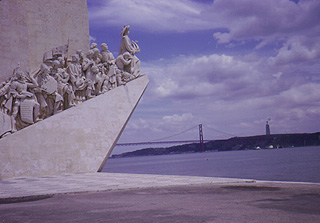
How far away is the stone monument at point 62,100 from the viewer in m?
7.20

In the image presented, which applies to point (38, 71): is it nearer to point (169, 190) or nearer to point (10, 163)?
point (10, 163)

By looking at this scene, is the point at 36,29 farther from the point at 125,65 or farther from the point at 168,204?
the point at 168,204

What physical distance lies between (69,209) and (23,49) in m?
5.74

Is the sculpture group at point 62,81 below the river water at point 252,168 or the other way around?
the other way around

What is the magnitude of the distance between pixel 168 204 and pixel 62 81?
562 centimetres

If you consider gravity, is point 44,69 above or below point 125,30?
below

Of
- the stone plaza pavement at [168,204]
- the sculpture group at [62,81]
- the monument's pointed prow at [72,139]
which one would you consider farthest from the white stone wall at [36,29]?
the stone plaza pavement at [168,204]

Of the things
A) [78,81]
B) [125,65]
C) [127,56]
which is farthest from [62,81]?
[127,56]

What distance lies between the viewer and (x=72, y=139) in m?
7.79

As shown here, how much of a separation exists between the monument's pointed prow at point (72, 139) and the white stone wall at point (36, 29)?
1.42 meters

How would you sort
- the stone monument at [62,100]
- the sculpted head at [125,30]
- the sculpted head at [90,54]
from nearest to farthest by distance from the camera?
1. the stone monument at [62,100]
2. the sculpted head at [90,54]
3. the sculpted head at [125,30]

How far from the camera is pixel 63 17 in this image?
9383mm

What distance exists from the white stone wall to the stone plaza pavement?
421 centimetres

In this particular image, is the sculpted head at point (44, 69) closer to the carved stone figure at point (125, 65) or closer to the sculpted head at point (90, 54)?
the sculpted head at point (90, 54)
